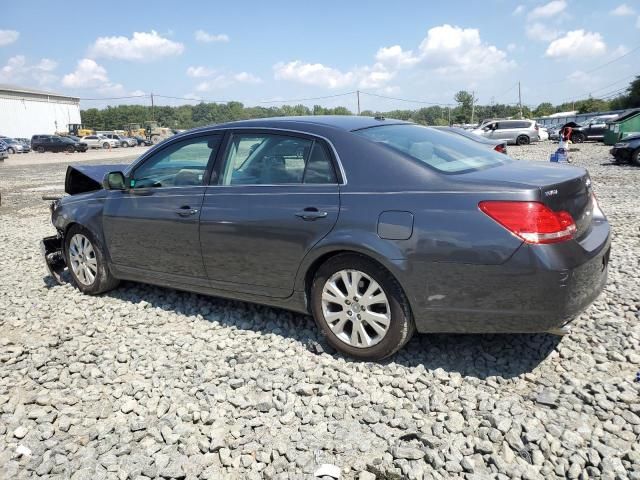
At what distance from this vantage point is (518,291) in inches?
111

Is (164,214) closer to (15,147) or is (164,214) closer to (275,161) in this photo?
(275,161)

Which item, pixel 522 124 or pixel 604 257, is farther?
pixel 522 124

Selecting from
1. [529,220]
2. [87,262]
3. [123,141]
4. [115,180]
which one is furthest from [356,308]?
[123,141]

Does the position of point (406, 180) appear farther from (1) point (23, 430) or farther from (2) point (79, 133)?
(2) point (79, 133)

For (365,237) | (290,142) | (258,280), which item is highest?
(290,142)

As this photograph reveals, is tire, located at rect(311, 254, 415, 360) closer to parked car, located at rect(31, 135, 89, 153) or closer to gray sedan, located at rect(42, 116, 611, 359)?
gray sedan, located at rect(42, 116, 611, 359)

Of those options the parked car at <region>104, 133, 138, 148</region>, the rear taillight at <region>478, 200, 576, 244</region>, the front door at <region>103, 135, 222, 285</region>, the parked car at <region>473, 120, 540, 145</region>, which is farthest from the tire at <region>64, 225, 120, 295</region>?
the parked car at <region>104, 133, 138, 148</region>

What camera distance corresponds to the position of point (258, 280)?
3.78 metres

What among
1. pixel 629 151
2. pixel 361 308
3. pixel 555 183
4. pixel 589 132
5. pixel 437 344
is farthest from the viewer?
pixel 589 132

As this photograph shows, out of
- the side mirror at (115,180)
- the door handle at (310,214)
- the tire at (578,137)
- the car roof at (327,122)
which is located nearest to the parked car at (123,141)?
the tire at (578,137)

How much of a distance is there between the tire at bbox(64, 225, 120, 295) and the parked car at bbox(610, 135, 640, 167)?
55.5 ft

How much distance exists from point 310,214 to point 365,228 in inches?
17.3

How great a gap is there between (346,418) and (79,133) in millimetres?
72776

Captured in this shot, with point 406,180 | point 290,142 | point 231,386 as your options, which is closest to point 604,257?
point 406,180
